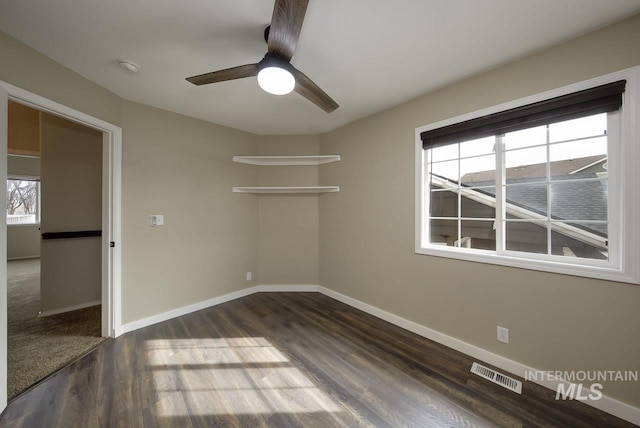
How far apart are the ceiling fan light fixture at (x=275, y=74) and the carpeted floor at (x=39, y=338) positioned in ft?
9.04

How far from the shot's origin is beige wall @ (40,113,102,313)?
279 centimetres

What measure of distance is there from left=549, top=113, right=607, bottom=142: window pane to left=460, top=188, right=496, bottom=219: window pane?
559 millimetres

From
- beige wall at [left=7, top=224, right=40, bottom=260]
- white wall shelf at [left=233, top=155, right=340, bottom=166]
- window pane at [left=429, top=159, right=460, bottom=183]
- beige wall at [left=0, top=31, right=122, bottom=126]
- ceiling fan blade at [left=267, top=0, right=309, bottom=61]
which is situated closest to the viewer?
ceiling fan blade at [left=267, top=0, right=309, bottom=61]

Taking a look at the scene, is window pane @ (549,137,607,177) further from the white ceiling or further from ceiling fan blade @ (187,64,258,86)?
ceiling fan blade @ (187,64,258,86)

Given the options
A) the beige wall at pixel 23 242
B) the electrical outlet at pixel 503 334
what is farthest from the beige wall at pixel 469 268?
the beige wall at pixel 23 242

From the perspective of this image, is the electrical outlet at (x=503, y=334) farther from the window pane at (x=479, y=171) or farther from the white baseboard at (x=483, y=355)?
the window pane at (x=479, y=171)

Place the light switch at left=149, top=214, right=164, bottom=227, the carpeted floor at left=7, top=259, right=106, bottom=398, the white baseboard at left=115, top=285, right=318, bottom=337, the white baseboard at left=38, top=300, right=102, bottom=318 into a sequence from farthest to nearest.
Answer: the white baseboard at left=38, top=300, right=102, bottom=318 → the light switch at left=149, top=214, right=164, bottom=227 → the white baseboard at left=115, top=285, right=318, bottom=337 → the carpeted floor at left=7, top=259, right=106, bottom=398

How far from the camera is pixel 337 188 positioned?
306 cm

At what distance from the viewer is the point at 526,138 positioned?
1840 millimetres

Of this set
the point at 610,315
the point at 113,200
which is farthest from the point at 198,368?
the point at 610,315

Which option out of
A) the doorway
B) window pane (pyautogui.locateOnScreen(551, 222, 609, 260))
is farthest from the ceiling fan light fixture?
the doorway

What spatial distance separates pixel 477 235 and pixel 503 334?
835 millimetres

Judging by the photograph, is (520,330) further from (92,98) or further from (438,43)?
(92,98)

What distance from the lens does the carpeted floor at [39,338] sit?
1764 mm
